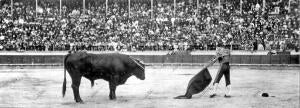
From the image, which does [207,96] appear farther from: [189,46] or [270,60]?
[189,46]

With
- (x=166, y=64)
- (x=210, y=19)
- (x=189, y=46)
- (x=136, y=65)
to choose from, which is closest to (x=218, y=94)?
(x=136, y=65)

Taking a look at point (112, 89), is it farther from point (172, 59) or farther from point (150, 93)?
point (172, 59)

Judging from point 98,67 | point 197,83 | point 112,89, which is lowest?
point 112,89

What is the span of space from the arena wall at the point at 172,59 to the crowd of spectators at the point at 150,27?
3942 mm

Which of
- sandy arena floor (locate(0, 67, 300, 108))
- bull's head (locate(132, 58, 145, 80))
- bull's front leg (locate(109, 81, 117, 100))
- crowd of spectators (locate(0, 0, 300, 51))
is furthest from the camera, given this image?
crowd of spectators (locate(0, 0, 300, 51))

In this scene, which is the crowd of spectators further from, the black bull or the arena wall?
the black bull

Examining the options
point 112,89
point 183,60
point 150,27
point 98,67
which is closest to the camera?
point 98,67

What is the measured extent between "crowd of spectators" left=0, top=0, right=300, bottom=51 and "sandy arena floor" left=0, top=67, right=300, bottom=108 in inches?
526

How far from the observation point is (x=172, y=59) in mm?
31281

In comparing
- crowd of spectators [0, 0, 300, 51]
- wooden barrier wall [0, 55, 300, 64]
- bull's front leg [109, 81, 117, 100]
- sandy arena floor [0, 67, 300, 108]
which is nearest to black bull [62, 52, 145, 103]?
bull's front leg [109, 81, 117, 100]

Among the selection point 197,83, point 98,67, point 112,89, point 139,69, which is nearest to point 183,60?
point 197,83

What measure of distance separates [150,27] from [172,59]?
26.4 feet

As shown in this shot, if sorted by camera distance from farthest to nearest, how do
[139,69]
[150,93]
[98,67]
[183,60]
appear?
[183,60] → [150,93] → [139,69] → [98,67]

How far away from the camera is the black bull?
14.2 m
